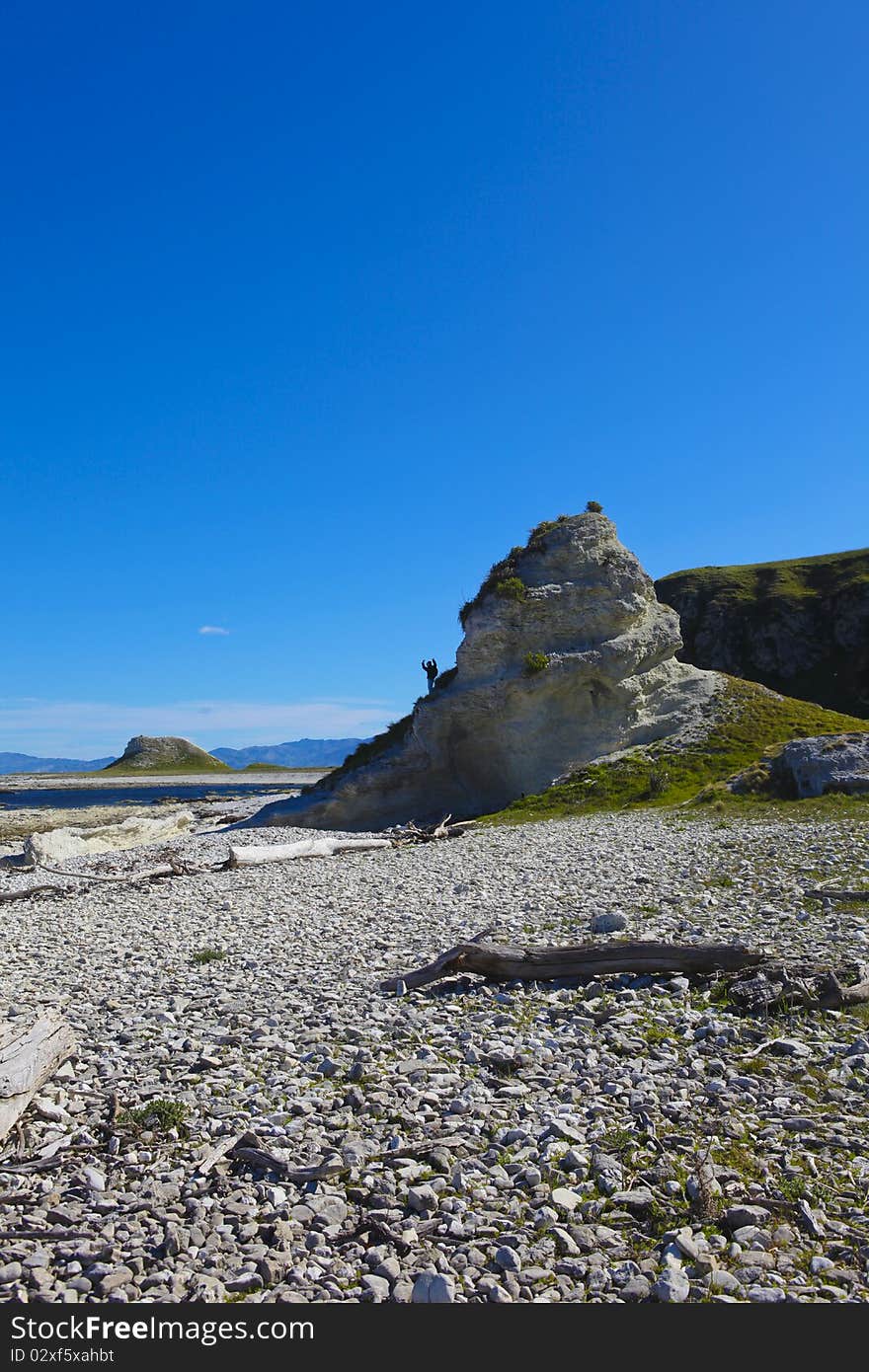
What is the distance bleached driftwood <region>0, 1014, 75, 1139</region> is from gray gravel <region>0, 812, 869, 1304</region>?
207mm

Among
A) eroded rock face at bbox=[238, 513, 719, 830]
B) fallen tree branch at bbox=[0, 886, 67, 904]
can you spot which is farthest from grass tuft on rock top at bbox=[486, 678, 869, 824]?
fallen tree branch at bbox=[0, 886, 67, 904]

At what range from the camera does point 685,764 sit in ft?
123

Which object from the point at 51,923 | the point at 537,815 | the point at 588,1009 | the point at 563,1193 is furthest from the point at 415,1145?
the point at 537,815

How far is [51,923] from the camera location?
62.8ft

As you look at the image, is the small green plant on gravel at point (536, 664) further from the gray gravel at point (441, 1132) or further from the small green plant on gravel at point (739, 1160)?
the small green plant on gravel at point (739, 1160)

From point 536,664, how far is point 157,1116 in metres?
35.7

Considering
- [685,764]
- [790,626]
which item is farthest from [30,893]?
[790,626]

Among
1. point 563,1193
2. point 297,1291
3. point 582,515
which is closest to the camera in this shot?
point 297,1291

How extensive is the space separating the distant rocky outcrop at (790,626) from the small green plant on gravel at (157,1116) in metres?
89.7

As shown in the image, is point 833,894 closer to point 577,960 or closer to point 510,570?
point 577,960

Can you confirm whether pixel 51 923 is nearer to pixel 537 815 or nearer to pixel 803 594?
pixel 537 815

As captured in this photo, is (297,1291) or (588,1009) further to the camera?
(588,1009)

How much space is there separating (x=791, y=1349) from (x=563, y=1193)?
1764 mm

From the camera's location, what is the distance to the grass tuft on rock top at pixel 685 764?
117ft
